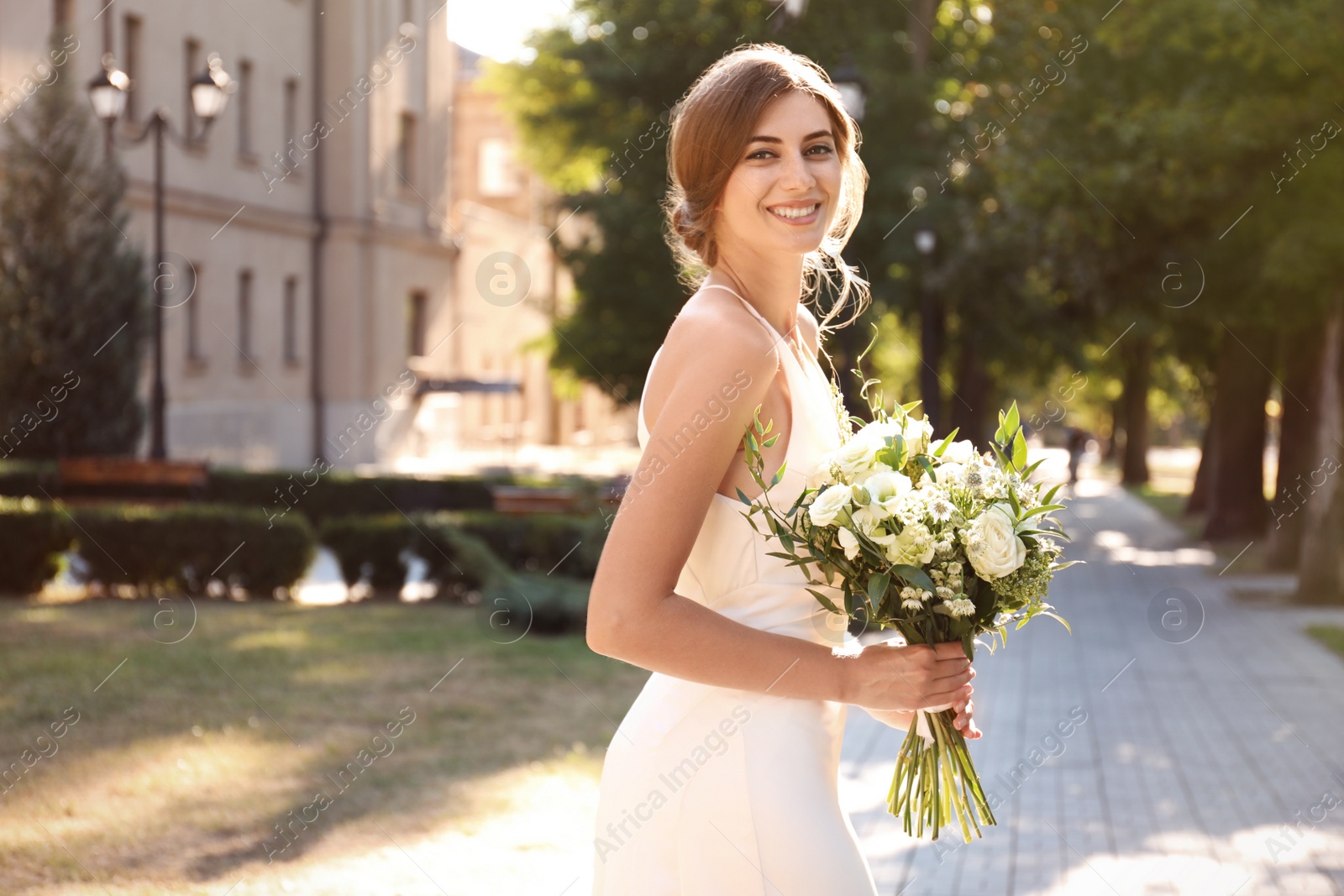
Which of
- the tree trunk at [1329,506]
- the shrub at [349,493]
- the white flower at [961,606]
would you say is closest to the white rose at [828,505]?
the white flower at [961,606]

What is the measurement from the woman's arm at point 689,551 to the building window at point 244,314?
30.4 metres

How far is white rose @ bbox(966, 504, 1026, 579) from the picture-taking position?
7.72 ft

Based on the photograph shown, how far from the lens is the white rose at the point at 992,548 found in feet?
7.72

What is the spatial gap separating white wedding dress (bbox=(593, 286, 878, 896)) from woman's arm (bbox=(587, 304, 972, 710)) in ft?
0.38

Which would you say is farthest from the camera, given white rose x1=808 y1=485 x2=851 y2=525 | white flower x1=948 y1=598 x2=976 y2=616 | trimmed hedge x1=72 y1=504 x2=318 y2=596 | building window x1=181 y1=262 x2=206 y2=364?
building window x1=181 y1=262 x2=206 y2=364

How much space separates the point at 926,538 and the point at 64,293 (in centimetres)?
1819

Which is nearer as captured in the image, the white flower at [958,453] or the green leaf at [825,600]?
the green leaf at [825,600]

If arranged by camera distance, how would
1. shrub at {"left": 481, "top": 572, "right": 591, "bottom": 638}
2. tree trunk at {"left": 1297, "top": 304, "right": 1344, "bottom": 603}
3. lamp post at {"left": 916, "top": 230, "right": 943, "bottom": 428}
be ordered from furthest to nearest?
lamp post at {"left": 916, "top": 230, "right": 943, "bottom": 428}, tree trunk at {"left": 1297, "top": 304, "right": 1344, "bottom": 603}, shrub at {"left": 481, "top": 572, "right": 591, "bottom": 638}

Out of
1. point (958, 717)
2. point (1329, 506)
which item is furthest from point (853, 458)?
point (1329, 506)

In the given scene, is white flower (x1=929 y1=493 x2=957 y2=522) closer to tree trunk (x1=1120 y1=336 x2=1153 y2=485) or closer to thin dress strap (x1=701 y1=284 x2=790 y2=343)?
thin dress strap (x1=701 y1=284 x2=790 y2=343)

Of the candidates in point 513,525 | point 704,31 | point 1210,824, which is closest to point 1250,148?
point 513,525

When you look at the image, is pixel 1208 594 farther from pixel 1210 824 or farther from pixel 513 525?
pixel 1210 824

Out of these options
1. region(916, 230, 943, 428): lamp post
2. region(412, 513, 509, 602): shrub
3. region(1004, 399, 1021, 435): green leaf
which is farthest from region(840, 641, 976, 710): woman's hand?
region(916, 230, 943, 428): lamp post

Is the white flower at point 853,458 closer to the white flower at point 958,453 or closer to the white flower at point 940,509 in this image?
the white flower at point 940,509
